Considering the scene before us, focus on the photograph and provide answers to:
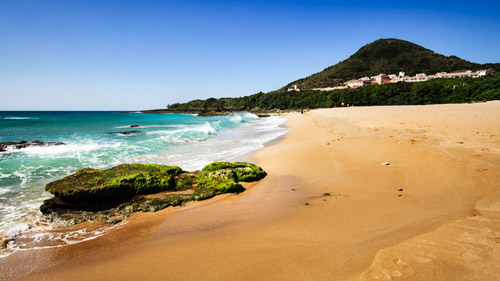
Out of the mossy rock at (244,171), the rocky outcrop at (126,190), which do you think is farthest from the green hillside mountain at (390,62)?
the rocky outcrop at (126,190)

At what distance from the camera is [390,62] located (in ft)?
496

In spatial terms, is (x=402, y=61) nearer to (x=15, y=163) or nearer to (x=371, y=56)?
(x=371, y=56)

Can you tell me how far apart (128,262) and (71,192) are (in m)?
2.50

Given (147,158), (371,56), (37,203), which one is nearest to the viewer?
(37,203)

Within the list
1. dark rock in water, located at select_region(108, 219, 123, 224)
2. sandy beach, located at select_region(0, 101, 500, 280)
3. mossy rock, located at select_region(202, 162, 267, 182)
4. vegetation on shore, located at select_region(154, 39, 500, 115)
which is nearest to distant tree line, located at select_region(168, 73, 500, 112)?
vegetation on shore, located at select_region(154, 39, 500, 115)

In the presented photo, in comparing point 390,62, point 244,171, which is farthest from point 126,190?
point 390,62

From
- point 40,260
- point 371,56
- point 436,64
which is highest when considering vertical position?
point 371,56

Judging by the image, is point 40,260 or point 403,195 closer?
point 40,260

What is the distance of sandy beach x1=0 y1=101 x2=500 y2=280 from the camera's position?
2285 millimetres

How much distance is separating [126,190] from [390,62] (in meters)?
186

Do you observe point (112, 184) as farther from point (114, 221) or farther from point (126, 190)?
point (114, 221)

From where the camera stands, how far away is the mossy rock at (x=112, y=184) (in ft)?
13.8

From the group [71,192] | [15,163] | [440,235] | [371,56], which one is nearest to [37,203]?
[71,192]

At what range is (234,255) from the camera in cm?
266
